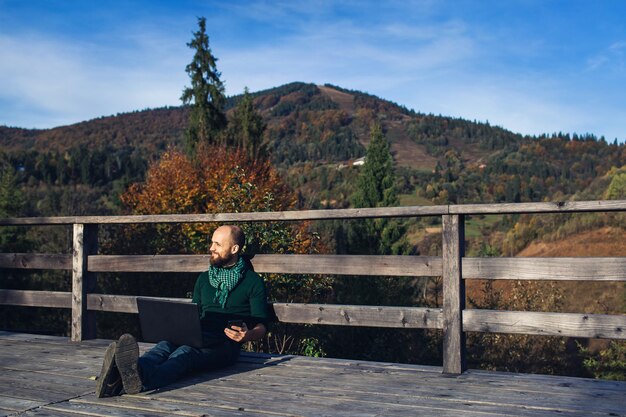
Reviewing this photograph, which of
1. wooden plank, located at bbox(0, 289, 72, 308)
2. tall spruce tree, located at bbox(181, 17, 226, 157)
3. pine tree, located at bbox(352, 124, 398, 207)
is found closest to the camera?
wooden plank, located at bbox(0, 289, 72, 308)

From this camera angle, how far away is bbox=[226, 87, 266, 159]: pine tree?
1312 inches

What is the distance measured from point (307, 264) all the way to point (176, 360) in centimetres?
124

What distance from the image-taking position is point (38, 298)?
19.9ft

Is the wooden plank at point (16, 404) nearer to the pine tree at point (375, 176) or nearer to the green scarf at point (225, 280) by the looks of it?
the green scarf at point (225, 280)

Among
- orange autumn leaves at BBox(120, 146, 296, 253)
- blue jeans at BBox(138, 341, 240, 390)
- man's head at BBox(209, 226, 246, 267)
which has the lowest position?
blue jeans at BBox(138, 341, 240, 390)

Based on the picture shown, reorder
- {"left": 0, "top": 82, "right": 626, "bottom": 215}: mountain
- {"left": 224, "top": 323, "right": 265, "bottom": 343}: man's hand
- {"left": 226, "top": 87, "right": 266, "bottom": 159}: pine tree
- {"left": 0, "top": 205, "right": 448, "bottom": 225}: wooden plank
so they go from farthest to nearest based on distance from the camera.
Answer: {"left": 0, "top": 82, "right": 626, "bottom": 215}: mountain → {"left": 226, "top": 87, "right": 266, "bottom": 159}: pine tree → {"left": 0, "top": 205, "right": 448, "bottom": 225}: wooden plank → {"left": 224, "top": 323, "right": 265, "bottom": 343}: man's hand

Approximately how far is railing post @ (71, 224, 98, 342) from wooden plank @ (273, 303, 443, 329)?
6.02 feet

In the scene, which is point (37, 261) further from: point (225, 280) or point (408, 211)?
point (408, 211)

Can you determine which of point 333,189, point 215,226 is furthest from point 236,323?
point 333,189

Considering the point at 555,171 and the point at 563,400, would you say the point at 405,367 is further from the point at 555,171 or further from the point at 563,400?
the point at 555,171

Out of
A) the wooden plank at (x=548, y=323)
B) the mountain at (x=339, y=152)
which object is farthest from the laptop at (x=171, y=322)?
the mountain at (x=339, y=152)

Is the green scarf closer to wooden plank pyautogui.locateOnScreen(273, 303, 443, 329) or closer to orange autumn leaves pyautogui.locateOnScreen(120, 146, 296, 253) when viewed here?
wooden plank pyautogui.locateOnScreen(273, 303, 443, 329)

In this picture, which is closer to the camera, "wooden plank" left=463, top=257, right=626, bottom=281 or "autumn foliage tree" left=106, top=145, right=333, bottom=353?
"wooden plank" left=463, top=257, right=626, bottom=281

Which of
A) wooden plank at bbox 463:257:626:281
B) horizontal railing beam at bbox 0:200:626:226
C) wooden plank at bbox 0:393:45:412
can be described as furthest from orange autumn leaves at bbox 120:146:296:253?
wooden plank at bbox 0:393:45:412
